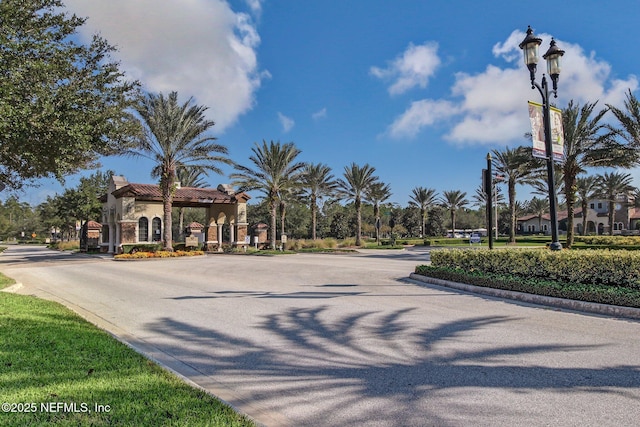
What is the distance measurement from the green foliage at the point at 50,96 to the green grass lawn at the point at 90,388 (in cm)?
615

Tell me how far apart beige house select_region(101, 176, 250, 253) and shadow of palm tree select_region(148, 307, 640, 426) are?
26329 mm

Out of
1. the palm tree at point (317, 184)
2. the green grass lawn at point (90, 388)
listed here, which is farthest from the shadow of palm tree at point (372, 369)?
the palm tree at point (317, 184)

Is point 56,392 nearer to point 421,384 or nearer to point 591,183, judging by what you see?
point 421,384

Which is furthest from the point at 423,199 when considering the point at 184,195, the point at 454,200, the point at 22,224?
the point at 22,224

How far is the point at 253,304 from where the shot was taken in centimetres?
927

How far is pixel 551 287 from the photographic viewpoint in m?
8.97

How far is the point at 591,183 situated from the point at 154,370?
6650 centimetres

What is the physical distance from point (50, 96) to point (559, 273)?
42.8ft

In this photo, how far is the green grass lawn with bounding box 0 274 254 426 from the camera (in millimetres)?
3404

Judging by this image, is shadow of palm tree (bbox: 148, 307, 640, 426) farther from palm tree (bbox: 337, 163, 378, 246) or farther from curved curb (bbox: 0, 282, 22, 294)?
palm tree (bbox: 337, 163, 378, 246)

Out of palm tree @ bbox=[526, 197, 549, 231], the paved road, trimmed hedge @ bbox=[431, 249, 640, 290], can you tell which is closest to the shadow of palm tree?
the paved road

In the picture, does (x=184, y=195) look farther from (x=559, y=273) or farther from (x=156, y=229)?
(x=559, y=273)

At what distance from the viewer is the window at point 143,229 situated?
33344mm

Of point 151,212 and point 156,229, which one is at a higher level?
point 151,212
